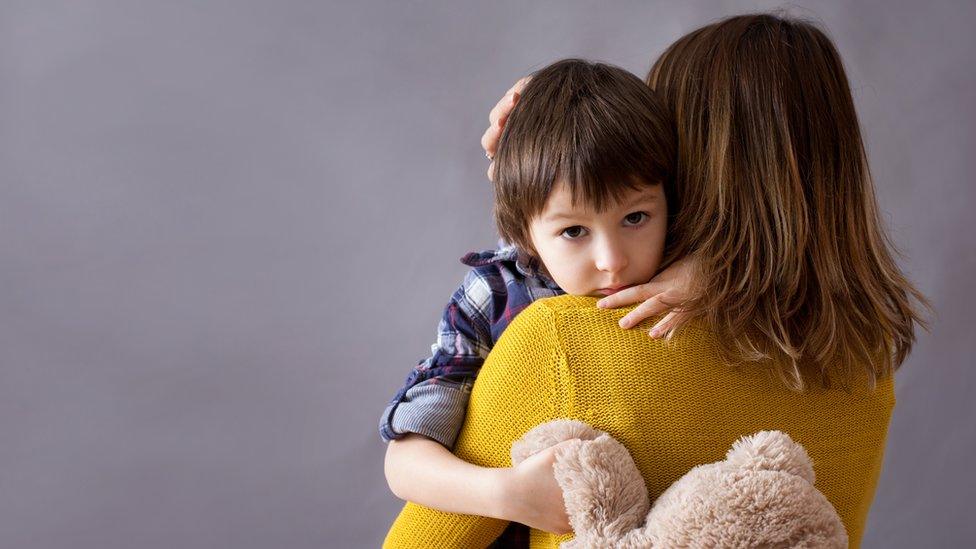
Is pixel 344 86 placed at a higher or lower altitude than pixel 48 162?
higher

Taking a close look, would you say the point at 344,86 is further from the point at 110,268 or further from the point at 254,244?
the point at 110,268

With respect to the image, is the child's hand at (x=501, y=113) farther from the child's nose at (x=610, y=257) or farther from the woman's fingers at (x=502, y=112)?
the child's nose at (x=610, y=257)

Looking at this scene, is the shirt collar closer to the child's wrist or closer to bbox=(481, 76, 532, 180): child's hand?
bbox=(481, 76, 532, 180): child's hand

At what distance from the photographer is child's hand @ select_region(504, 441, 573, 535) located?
3.28 ft

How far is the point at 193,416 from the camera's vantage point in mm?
2273

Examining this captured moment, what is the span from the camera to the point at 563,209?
3.85 ft

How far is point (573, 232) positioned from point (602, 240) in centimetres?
4

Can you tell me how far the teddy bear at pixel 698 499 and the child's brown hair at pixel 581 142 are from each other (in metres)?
0.30

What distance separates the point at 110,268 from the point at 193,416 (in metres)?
0.38

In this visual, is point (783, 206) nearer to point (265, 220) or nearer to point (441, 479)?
point (441, 479)

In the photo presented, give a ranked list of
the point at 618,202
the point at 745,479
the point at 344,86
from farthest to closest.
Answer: the point at 344,86 → the point at 618,202 → the point at 745,479

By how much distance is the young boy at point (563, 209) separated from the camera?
45.3 inches

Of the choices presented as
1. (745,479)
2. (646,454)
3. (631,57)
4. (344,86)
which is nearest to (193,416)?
(344,86)

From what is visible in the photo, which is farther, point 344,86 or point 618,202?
point 344,86
